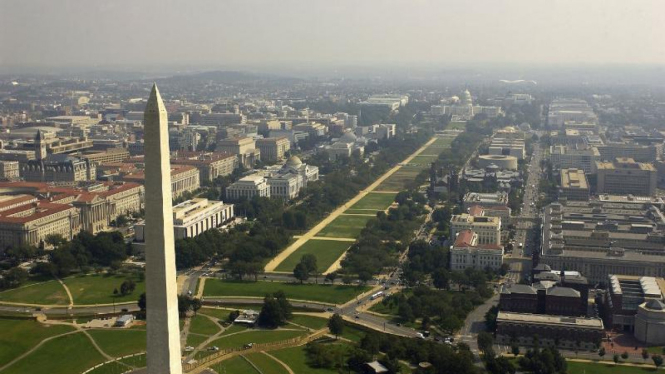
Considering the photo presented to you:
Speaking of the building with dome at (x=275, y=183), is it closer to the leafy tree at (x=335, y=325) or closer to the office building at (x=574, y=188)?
the office building at (x=574, y=188)

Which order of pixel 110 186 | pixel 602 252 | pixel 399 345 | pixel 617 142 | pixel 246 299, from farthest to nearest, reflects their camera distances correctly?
pixel 617 142 < pixel 110 186 < pixel 602 252 < pixel 246 299 < pixel 399 345

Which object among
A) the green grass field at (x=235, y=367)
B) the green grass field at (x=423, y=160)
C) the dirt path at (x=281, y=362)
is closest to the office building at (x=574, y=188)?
the green grass field at (x=423, y=160)

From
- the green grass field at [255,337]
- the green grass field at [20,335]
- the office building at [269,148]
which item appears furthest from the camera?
the office building at [269,148]

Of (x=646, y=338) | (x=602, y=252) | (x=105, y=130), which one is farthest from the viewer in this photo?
(x=105, y=130)

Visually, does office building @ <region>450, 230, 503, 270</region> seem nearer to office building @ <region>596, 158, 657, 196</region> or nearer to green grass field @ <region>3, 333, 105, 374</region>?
green grass field @ <region>3, 333, 105, 374</region>

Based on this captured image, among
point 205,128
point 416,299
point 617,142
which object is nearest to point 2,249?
point 416,299

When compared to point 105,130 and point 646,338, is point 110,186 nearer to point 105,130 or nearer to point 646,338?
point 105,130
